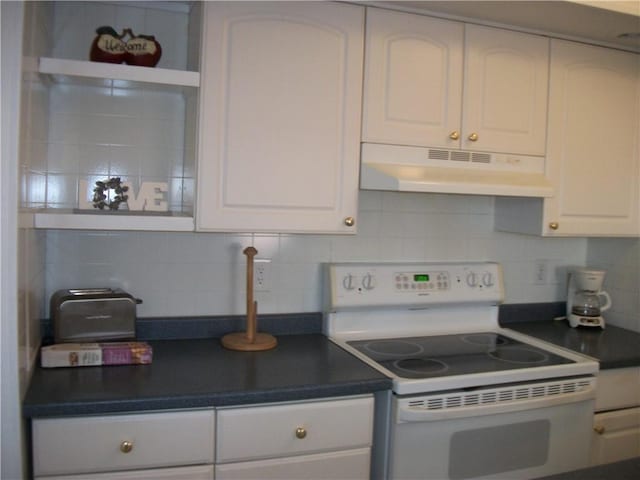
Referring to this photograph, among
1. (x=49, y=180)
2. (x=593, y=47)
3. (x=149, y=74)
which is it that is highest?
(x=593, y=47)

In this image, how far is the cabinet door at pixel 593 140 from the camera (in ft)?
7.59

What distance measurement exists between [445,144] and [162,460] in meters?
1.43

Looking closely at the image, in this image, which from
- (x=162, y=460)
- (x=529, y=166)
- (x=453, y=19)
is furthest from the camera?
(x=529, y=166)

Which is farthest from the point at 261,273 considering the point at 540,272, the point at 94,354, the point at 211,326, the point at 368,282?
the point at 540,272

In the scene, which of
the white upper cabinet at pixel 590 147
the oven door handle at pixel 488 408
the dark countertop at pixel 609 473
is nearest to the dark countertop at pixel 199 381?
the oven door handle at pixel 488 408

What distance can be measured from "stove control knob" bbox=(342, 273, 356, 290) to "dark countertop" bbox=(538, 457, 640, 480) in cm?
123

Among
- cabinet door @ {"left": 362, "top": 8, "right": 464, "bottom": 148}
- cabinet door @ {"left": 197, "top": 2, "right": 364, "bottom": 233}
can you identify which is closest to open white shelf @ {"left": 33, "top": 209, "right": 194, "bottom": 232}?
cabinet door @ {"left": 197, "top": 2, "right": 364, "bottom": 233}

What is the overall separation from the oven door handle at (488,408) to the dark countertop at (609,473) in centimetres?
68

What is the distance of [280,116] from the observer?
1.92 m

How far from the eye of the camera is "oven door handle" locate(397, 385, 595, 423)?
5.85ft

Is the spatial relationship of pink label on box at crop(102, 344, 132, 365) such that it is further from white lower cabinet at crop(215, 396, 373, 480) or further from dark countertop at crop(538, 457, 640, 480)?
dark countertop at crop(538, 457, 640, 480)

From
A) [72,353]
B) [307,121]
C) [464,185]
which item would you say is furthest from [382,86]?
[72,353]

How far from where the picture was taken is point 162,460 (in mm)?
Answer: 1601

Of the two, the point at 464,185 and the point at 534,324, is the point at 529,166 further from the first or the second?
the point at 534,324
